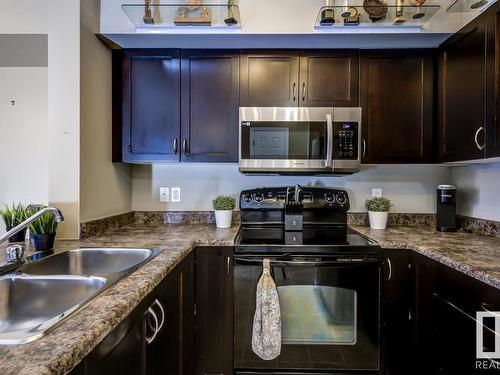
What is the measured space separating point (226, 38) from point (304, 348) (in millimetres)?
1874

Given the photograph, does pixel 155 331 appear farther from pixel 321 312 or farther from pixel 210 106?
pixel 210 106

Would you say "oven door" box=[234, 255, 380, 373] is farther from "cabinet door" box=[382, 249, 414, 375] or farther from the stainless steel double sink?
the stainless steel double sink

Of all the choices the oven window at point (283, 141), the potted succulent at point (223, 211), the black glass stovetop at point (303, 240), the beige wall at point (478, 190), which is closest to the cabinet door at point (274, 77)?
the oven window at point (283, 141)

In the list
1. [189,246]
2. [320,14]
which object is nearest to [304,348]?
[189,246]

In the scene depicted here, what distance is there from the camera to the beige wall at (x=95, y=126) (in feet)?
5.61

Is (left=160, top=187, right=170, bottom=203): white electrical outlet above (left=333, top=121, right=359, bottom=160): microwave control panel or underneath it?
underneath

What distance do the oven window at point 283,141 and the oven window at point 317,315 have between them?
2.66 ft

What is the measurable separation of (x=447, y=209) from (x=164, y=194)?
2.05m

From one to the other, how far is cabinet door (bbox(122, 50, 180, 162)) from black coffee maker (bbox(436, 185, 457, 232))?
1.84 m

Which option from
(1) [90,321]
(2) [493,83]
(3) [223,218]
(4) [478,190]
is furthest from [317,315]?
(2) [493,83]

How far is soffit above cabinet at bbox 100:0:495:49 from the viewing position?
1767 mm

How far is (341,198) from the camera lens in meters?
2.17

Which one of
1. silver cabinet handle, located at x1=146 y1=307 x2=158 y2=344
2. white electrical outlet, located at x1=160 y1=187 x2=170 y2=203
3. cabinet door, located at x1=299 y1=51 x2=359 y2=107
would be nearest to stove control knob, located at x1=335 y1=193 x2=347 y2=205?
cabinet door, located at x1=299 y1=51 x2=359 y2=107

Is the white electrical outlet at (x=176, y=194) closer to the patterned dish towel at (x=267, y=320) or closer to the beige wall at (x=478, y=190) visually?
the patterned dish towel at (x=267, y=320)
